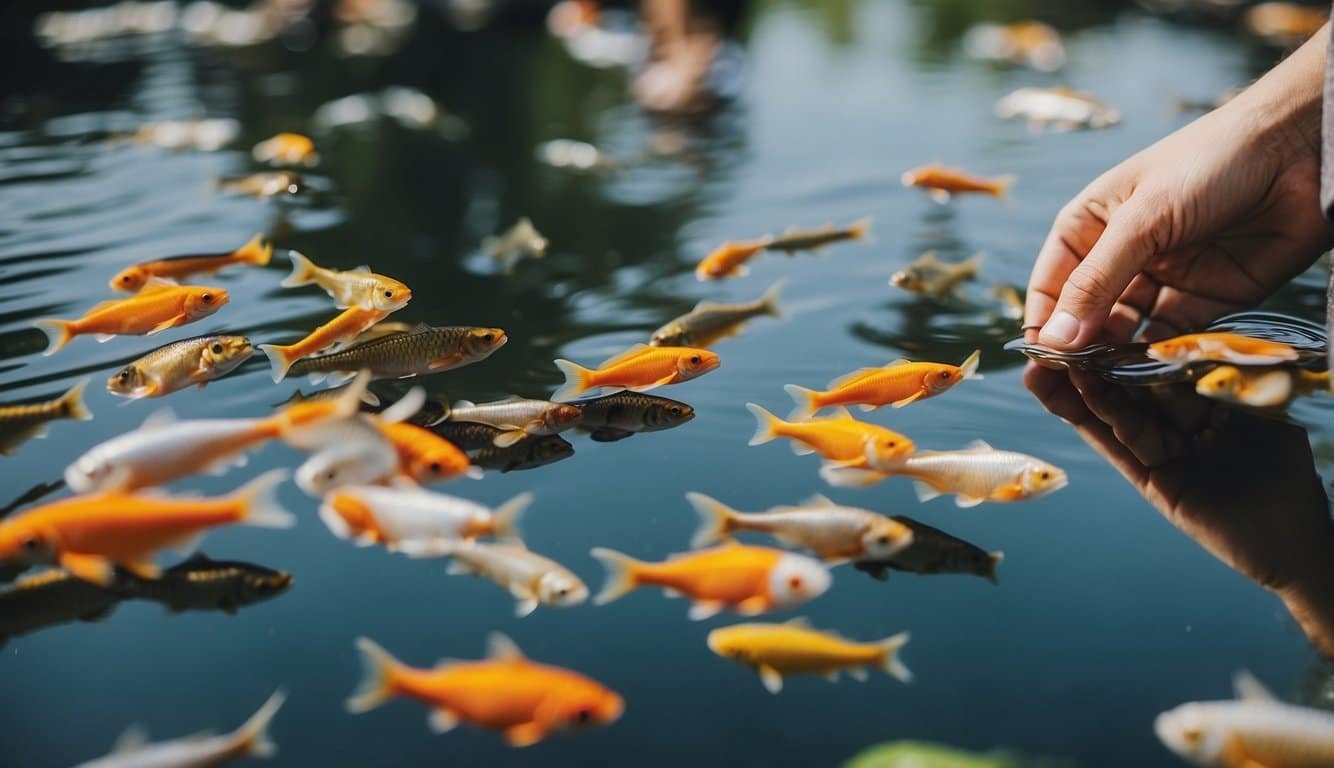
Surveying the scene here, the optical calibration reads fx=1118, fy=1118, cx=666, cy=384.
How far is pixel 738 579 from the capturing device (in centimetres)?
204

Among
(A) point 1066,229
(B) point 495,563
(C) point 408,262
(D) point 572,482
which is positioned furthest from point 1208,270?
(C) point 408,262

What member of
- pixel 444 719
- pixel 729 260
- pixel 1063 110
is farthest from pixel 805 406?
pixel 1063 110

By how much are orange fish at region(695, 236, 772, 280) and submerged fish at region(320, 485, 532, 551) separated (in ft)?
7.68

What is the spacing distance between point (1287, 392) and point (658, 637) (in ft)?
6.20

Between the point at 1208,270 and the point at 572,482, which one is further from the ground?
the point at 1208,270

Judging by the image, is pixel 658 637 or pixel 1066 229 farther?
pixel 1066 229

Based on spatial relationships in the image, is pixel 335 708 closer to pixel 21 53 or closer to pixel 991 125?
pixel 991 125

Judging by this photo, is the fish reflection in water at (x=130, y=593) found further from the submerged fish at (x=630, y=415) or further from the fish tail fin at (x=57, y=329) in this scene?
the fish tail fin at (x=57, y=329)

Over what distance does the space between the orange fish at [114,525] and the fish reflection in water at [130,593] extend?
0.20 meters

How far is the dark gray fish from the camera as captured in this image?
2365mm

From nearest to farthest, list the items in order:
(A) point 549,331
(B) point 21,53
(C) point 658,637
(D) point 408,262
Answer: (C) point 658,637
(A) point 549,331
(D) point 408,262
(B) point 21,53

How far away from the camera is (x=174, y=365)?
9.62ft

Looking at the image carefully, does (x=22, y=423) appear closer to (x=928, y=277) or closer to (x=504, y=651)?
(x=504, y=651)

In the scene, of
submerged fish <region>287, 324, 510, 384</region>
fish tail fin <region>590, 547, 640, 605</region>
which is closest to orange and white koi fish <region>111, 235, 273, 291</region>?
submerged fish <region>287, 324, 510, 384</region>
